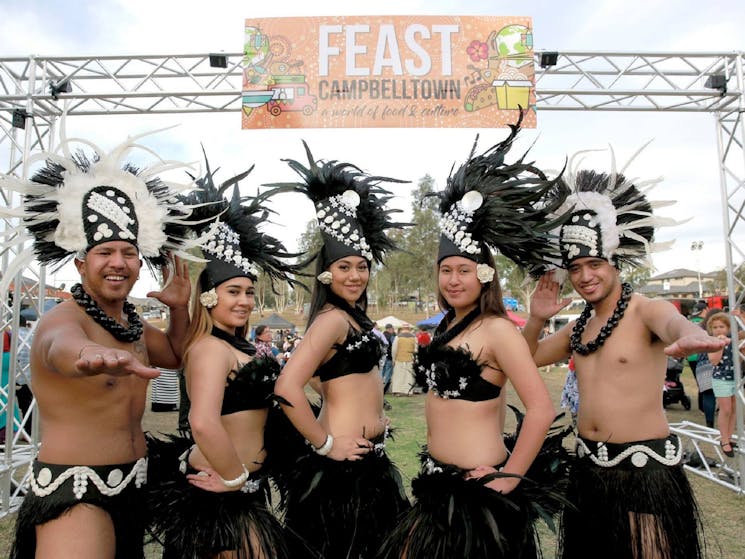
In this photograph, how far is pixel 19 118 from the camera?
18.9ft

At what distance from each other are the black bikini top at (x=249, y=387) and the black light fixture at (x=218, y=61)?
190 inches

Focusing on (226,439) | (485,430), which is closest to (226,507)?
(226,439)

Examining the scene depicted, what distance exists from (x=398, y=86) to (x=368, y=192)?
3.60 m

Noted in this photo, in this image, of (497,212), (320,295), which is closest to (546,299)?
(497,212)

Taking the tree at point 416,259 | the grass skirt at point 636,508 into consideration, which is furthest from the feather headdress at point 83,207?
the tree at point 416,259

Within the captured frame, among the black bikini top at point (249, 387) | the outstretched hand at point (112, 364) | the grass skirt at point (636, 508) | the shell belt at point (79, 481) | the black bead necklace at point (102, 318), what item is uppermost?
the black bead necklace at point (102, 318)

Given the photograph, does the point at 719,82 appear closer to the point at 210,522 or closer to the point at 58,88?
the point at 210,522

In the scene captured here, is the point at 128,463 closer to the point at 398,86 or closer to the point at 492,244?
the point at 492,244

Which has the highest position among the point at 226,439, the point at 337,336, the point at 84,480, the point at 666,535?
the point at 337,336

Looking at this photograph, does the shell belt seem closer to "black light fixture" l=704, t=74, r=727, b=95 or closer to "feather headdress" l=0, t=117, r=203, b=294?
"feather headdress" l=0, t=117, r=203, b=294

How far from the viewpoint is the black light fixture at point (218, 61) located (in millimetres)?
6305

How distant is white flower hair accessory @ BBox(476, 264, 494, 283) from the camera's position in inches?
106

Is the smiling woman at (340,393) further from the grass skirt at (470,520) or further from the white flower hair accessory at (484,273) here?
the white flower hair accessory at (484,273)

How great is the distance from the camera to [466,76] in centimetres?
638
